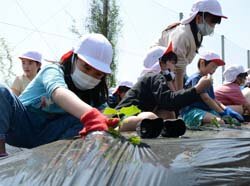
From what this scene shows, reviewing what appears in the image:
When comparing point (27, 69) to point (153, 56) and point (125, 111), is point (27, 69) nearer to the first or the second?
point (153, 56)

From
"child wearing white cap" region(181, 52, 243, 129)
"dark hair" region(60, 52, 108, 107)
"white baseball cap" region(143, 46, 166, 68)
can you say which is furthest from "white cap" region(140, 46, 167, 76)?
"dark hair" region(60, 52, 108, 107)

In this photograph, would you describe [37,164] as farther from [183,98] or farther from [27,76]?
[27,76]

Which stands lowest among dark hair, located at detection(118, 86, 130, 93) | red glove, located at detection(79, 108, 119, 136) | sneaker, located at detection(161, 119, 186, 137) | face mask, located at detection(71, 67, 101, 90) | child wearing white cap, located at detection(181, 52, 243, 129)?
dark hair, located at detection(118, 86, 130, 93)

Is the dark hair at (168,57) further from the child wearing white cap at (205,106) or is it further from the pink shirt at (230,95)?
the pink shirt at (230,95)

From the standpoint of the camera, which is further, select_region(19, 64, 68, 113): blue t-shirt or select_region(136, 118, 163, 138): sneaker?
select_region(19, 64, 68, 113): blue t-shirt

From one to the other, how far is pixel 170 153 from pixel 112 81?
28.6ft

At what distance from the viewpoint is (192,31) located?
3201 mm

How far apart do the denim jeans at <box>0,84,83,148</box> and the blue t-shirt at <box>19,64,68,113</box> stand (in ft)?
0.10

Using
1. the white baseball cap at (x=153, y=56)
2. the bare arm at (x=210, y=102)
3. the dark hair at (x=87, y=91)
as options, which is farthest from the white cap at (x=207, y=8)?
the dark hair at (x=87, y=91)

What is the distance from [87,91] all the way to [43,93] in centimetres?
19

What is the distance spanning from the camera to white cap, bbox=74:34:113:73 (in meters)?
1.90

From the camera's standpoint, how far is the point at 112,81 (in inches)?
392

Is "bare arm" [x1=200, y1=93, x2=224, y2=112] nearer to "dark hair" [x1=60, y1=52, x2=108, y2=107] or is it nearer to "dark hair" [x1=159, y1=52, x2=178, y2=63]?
"dark hair" [x1=159, y1=52, x2=178, y2=63]

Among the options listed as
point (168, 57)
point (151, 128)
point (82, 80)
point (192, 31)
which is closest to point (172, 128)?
point (151, 128)
